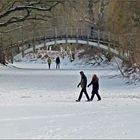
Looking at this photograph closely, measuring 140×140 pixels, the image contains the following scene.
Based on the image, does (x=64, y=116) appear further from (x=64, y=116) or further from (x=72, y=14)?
(x=72, y=14)

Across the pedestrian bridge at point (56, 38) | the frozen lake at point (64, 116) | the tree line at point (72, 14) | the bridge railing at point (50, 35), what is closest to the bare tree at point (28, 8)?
the tree line at point (72, 14)

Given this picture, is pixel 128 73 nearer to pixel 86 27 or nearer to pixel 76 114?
pixel 76 114

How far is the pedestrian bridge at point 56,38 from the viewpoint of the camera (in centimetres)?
6625

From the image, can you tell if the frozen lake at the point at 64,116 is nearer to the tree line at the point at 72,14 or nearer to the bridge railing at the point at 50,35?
the tree line at the point at 72,14

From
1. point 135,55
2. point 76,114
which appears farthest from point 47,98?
point 135,55

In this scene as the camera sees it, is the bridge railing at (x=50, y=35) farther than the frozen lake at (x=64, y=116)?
Yes

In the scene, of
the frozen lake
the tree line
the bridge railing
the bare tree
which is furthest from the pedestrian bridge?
the frozen lake

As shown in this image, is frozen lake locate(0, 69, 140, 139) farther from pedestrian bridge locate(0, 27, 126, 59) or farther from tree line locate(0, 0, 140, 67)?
pedestrian bridge locate(0, 27, 126, 59)

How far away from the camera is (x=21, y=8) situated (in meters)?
50.8

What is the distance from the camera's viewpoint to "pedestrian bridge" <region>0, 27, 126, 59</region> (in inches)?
2608

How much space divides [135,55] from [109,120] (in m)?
25.2

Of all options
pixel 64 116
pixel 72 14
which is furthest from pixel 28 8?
pixel 64 116

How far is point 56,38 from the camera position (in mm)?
69000

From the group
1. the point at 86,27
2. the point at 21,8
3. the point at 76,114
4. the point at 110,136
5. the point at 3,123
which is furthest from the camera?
the point at 86,27
